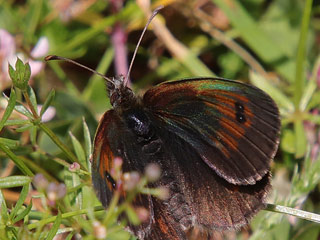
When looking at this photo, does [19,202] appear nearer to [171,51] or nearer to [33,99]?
[33,99]

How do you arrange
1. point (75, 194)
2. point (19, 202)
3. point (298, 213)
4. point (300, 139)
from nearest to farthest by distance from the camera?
point (19, 202) < point (298, 213) < point (75, 194) < point (300, 139)

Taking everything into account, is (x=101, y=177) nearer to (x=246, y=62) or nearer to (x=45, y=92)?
(x=45, y=92)

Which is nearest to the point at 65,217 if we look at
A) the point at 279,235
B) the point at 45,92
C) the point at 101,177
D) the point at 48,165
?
the point at 101,177

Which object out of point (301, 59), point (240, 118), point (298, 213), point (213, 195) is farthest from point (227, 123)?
point (301, 59)

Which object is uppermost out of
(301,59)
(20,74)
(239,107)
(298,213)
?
(20,74)

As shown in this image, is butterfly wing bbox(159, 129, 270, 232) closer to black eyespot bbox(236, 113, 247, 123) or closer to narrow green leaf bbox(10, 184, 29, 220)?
black eyespot bbox(236, 113, 247, 123)

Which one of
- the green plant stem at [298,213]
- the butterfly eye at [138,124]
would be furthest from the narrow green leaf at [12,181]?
the green plant stem at [298,213]
